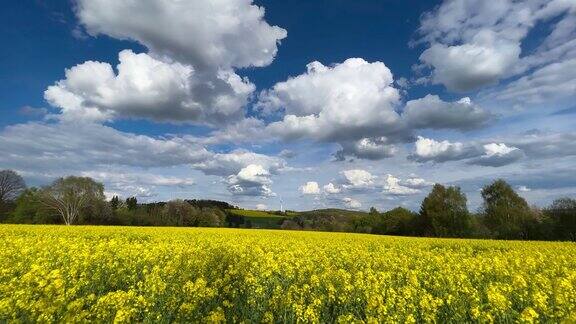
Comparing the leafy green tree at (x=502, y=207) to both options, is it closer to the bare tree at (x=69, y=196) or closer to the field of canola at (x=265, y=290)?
the field of canola at (x=265, y=290)

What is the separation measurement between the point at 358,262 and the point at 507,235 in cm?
5442

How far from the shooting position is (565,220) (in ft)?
182

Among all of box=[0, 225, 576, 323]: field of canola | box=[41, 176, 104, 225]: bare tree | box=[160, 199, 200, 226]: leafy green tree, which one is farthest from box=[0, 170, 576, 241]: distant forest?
box=[0, 225, 576, 323]: field of canola

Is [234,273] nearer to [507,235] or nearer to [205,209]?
[507,235]

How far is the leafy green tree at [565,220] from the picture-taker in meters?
53.6

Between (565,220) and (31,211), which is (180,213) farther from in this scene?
(565,220)

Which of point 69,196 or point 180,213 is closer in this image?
point 69,196

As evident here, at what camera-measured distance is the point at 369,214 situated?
301ft

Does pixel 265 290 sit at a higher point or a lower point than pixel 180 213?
lower

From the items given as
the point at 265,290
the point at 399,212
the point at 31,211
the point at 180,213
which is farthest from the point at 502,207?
the point at 31,211

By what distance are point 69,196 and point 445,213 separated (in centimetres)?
6937

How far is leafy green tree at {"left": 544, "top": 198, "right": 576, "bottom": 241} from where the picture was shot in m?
53.6

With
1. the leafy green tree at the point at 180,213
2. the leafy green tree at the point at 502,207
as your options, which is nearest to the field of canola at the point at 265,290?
the leafy green tree at the point at 502,207

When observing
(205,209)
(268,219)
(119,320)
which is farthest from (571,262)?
(268,219)
